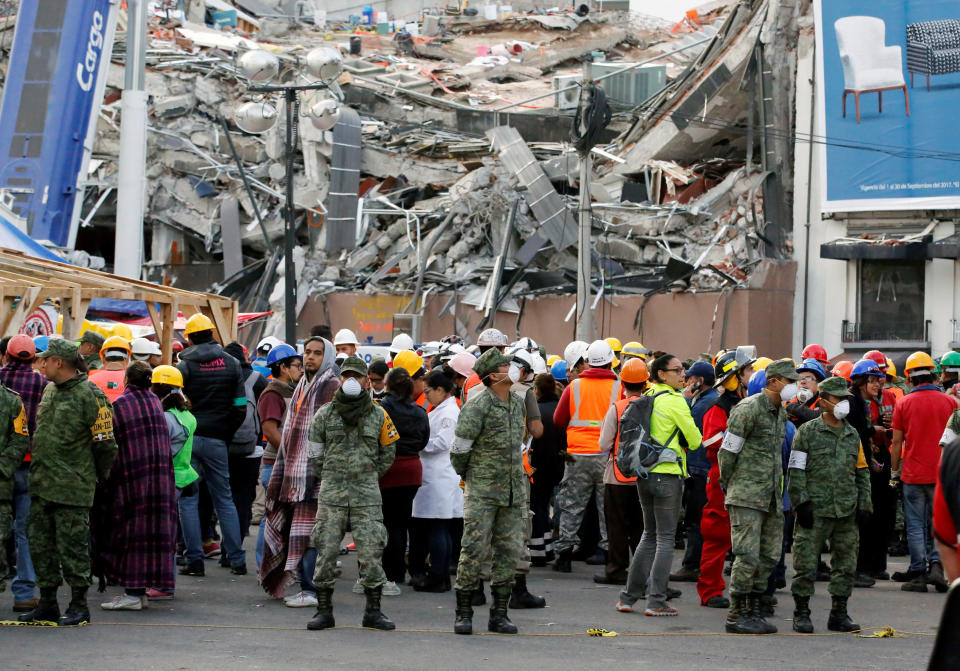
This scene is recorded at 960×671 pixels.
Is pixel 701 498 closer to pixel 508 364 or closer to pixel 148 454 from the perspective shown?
pixel 508 364

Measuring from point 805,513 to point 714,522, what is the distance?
854mm

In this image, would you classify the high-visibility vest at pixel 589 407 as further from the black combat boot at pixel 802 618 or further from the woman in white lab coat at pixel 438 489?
the black combat boot at pixel 802 618

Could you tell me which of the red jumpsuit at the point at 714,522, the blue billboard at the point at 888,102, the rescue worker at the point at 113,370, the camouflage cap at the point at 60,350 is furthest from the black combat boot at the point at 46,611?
the blue billboard at the point at 888,102

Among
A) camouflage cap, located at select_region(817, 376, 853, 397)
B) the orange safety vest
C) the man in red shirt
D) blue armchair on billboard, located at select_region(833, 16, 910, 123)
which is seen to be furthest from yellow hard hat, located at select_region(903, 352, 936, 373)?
blue armchair on billboard, located at select_region(833, 16, 910, 123)

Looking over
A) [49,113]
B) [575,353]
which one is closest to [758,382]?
[575,353]

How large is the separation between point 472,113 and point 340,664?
31694mm

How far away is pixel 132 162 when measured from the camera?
2317 cm

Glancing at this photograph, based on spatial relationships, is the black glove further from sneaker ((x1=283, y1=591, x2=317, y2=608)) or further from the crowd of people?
sneaker ((x1=283, y1=591, x2=317, y2=608))

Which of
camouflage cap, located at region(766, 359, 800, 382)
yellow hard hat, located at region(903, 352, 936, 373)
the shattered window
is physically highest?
the shattered window

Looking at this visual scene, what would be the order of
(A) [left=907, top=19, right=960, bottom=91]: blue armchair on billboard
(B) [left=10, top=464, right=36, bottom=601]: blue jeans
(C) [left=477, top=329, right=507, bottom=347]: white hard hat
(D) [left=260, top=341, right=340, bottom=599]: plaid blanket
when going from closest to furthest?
1. (B) [left=10, top=464, right=36, bottom=601]: blue jeans
2. (D) [left=260, top=341, right=340, bottom=599]: plaid blanket
3. (C) [left=477, top=329, right=507, bottom=347]: white hard hat
4. (A) [left=907, top=19, right=960, bottom=91]: blue armchair on billboard

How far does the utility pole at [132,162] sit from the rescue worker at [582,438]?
13593 millimetres

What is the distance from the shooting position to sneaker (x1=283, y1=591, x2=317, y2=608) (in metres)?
9.20

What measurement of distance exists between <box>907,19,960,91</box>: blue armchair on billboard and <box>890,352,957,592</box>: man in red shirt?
1791 cm

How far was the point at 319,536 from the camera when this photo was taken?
329 inches
